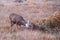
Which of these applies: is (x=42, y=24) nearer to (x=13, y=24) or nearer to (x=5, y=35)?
(x=13, y=24)

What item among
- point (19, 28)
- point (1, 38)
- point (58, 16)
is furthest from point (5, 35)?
point (58, 16)

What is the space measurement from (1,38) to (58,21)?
4.12m

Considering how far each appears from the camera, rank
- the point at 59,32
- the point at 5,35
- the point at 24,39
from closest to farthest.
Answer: the point at 24,39 < the point at 5,35 < the point at 59,32

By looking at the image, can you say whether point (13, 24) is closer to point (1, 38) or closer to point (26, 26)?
point (26, 26)

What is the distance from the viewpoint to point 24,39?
36.0 ft

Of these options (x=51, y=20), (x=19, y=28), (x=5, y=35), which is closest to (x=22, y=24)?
(x=19, y=28)

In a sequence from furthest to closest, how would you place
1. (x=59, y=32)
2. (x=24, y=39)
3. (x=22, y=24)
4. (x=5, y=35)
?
(x=22, y=24) < (x=59, y=32) < (x=5, y=35) < (x=24, y=39)

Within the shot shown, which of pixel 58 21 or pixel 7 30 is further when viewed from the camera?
pixel 58 21

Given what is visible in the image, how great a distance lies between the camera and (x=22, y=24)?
14125mm

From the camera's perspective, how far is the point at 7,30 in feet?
43.3

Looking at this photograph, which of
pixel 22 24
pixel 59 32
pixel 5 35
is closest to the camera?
pixel 5 35

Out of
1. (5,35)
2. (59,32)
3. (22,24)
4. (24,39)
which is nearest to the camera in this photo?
(24,39)

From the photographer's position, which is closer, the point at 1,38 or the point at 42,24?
the point at 1,38

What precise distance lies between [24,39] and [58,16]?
4186 mm
